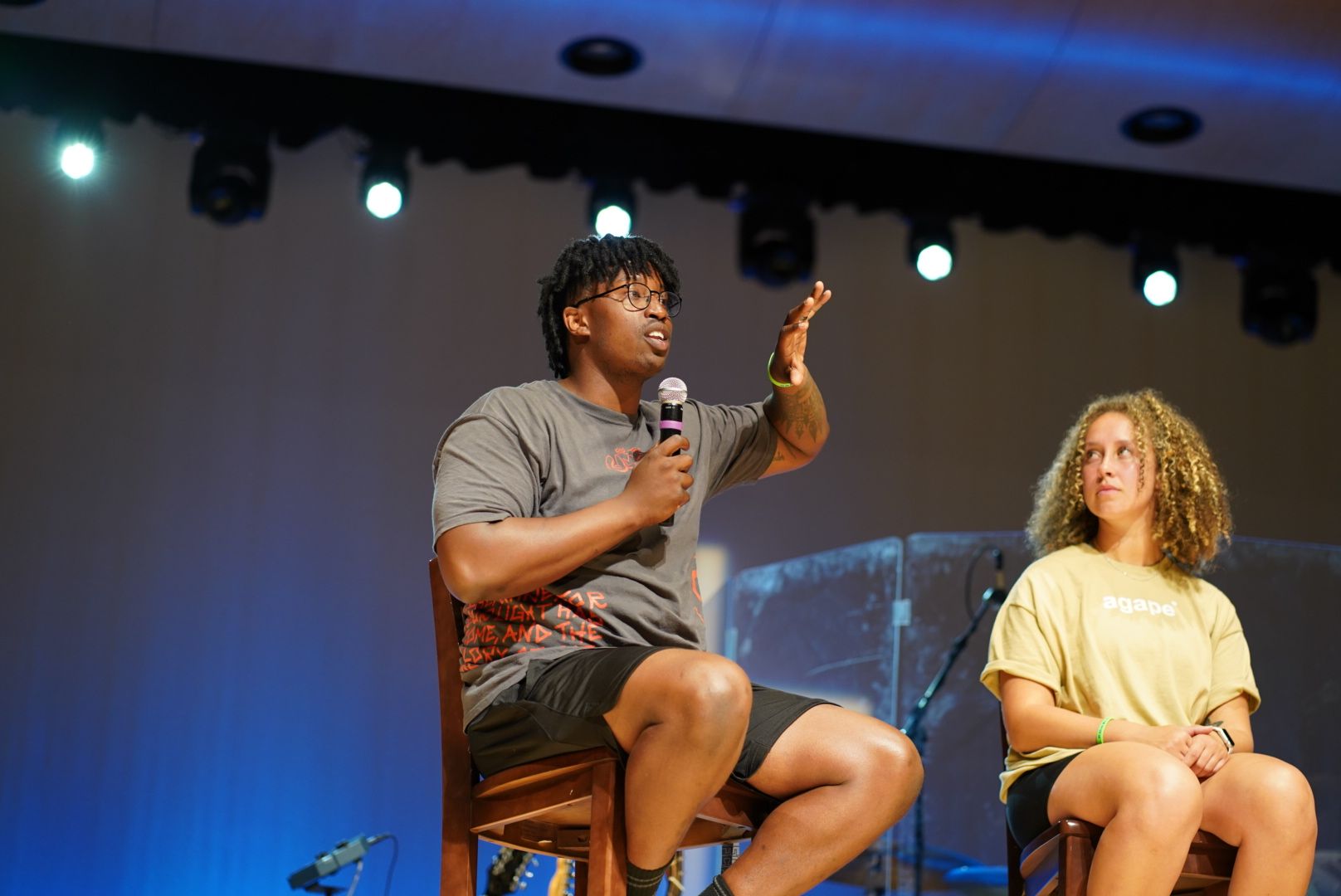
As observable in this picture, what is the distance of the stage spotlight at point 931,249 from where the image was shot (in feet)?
17.0

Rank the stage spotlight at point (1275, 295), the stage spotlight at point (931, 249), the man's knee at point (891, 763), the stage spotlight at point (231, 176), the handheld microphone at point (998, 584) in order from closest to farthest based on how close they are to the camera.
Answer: the man's knee at point (891, 763) < the handheld microphone at point (998, 584) < the stage spotlight at point (231, 176) < the stage spotlight at point (931, 249) < the stage spotlight at point (1275, 295)

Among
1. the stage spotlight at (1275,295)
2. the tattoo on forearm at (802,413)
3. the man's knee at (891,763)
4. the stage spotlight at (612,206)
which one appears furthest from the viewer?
the stage spotlight at (1275,295)

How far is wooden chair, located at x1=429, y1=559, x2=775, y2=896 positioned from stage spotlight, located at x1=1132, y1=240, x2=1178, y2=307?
3.90 meters

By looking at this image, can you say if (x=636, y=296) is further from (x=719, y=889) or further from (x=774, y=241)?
(x=774, y=241)

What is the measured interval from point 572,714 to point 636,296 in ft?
2.45

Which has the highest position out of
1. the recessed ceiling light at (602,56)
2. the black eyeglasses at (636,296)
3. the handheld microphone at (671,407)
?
the recessed ceiling light at (602,56)

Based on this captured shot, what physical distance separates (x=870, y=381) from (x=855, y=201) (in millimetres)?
699

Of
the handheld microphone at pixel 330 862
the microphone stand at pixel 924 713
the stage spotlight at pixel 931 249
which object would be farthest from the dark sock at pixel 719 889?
the stage spotlight at pixel 931 249

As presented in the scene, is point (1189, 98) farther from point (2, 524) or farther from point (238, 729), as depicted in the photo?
point (2, 524)

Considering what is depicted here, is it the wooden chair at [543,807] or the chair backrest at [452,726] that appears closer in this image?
the wooden chair at [543,807]

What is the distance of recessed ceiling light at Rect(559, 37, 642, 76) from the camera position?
4520 mm

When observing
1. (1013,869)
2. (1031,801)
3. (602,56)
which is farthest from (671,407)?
(602,56)

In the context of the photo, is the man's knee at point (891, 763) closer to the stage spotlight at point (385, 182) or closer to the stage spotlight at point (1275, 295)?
the stage spotlight at point (385, 182)

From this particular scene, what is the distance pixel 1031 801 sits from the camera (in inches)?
86.4
